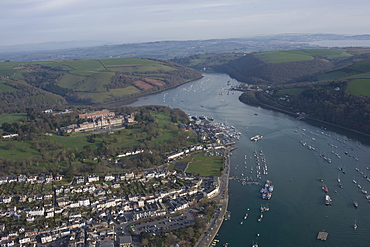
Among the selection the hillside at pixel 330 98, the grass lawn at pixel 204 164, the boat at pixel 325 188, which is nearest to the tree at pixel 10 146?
the grass lawn at pixel 204 164

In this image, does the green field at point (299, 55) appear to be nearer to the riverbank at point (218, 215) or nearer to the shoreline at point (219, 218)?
the shoreline at point (219, 218)

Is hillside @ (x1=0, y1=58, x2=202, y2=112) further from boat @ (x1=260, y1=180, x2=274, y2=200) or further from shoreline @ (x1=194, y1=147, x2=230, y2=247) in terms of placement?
boat @ (x1=260, y1=180, x2=274, y2=200)

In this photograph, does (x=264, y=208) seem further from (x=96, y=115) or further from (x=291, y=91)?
(x=291, y=91)

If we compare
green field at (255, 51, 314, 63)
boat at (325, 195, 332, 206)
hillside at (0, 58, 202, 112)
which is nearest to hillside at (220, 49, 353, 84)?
green field at (255, 51, 314, 63)

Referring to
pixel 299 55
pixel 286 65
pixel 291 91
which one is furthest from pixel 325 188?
pixel 299 55

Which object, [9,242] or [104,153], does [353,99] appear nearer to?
[104,153]

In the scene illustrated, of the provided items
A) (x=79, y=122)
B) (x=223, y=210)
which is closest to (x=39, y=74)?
(x=79, y=122)
